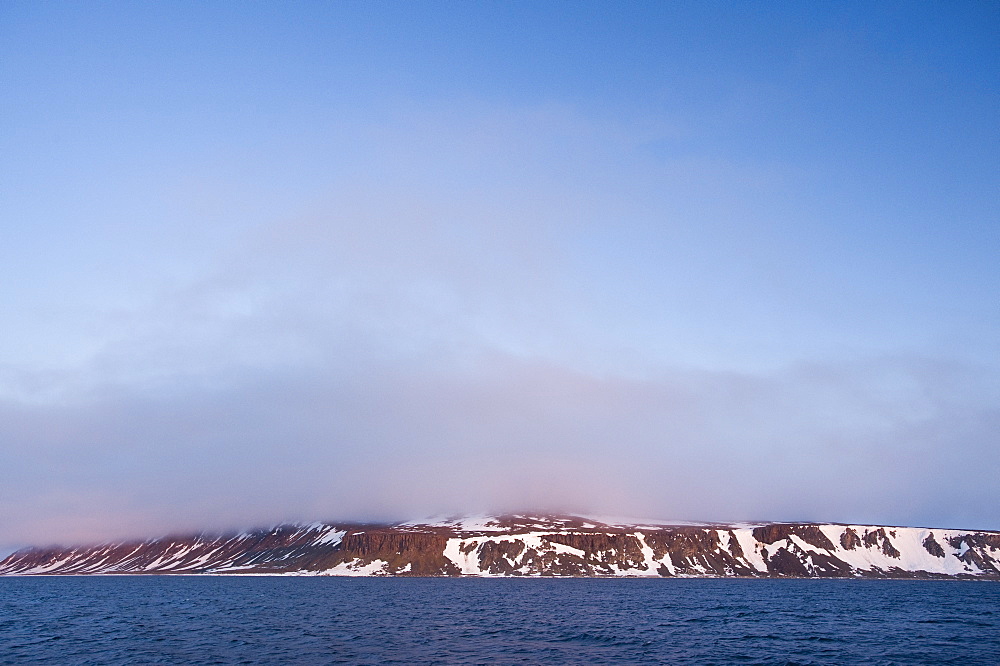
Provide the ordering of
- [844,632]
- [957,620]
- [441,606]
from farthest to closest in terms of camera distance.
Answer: [441,606]
[957,620]
[844,632]

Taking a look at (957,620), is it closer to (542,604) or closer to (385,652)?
(542,604)

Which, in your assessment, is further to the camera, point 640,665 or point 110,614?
point 110,614

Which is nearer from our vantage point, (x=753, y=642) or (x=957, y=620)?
(x=753, y=642)

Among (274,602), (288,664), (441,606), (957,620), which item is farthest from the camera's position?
(274,602)

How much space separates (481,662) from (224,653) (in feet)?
78.4

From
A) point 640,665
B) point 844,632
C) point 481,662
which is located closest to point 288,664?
point 481,662

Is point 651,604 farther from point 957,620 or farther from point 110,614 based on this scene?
point 110,614

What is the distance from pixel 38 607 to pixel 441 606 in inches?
2914

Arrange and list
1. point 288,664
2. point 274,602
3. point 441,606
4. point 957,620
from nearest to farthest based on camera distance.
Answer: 1. point 288,664
2. point 957,620
3. point 441,606
4. point 274,602

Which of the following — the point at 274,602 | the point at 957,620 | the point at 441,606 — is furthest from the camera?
the point at 274,602

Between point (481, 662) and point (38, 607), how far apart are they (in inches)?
4291

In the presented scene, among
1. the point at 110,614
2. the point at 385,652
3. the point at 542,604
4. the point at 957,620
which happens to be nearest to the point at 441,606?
the point at 542,604

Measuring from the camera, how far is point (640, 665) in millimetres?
56500

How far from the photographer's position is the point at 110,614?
349 feet
